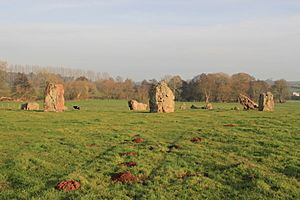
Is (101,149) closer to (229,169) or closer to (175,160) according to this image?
(175,160)

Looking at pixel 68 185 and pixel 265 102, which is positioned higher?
pixel 265 102

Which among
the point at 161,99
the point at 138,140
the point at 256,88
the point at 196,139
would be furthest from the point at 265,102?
the point at 256,88

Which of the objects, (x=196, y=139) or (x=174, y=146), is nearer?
(x=174, y=146)

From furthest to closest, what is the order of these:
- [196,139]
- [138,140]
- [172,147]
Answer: [196,139] → [138,140] → [172,147]

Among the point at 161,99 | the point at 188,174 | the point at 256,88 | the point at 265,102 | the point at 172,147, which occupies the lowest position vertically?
the point at 188,174

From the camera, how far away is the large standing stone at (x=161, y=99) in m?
41.4

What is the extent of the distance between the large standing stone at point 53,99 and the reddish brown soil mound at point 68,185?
31197 millimetres

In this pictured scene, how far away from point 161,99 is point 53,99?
12706 millimetres

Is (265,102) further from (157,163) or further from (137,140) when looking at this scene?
(157,163)

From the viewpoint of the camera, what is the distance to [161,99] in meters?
41.5

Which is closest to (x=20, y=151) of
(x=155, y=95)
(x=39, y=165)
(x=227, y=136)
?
(x=39, y=165)

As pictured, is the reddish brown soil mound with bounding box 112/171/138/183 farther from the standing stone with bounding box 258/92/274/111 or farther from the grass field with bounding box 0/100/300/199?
the standing stone with bounding box 258/92/274/111

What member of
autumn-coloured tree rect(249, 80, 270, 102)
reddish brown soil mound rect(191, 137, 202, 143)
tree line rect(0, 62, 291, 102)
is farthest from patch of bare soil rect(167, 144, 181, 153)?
autumn-coloured tree rect(249, 80, 270, 102)

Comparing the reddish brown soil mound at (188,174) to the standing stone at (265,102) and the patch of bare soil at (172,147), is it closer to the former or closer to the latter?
the patch of bare soil at (172,147)
